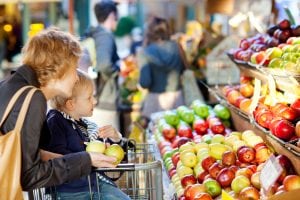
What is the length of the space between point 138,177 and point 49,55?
79 cm

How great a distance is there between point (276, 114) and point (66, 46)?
138cm

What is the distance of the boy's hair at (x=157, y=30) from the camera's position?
7.09m

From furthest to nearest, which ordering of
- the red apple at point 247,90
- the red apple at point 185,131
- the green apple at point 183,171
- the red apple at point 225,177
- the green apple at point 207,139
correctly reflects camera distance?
the red apple at point 185,131, the red apple at point 247,90, the green apple at point 207,139, the green apple at point 183,171, the red apple at point 225,177

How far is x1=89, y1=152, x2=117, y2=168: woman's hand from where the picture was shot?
2.95 metres

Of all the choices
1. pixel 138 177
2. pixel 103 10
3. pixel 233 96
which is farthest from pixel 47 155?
pixel 103 10

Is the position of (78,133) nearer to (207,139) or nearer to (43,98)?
(43,98)

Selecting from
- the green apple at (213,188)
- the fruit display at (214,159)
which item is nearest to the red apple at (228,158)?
the fruit display at (214,159)

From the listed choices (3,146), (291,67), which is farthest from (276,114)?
(3,146)

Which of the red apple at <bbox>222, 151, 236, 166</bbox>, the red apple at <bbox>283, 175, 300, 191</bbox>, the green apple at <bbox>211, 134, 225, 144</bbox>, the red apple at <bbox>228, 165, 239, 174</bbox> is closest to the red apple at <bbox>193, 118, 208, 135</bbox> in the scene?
the green apple at <bbox>211, 134, 225, 144</bbox>

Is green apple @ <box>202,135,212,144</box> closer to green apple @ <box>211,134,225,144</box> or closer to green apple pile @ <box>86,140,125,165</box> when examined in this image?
green apple @ <box>211,134,225,144</box>

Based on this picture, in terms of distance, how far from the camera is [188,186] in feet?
12.3

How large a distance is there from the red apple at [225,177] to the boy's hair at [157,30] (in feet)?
11.9

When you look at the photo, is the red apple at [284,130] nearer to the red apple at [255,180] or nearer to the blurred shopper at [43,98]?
the red apple at [255,180]

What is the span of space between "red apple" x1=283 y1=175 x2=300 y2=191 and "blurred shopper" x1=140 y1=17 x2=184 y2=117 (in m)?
4.06
